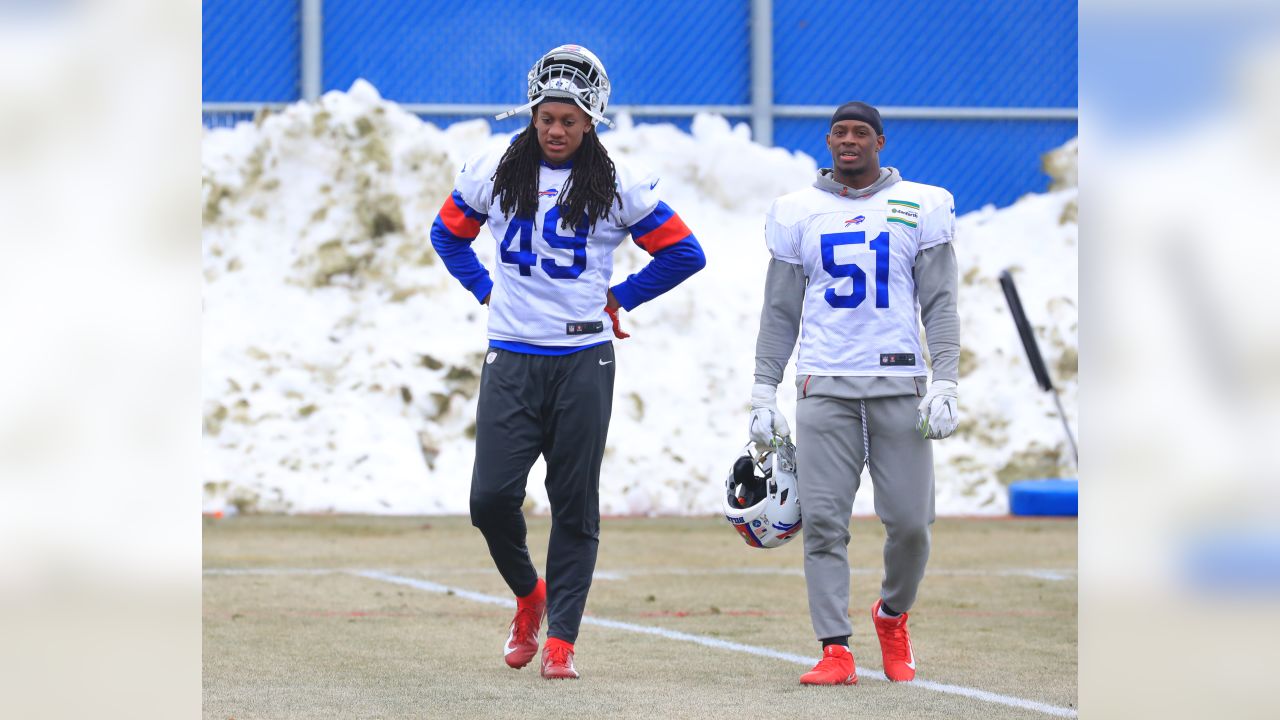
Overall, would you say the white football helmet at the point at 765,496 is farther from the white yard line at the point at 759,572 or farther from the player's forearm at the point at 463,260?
the white yard line at the point at 759,572

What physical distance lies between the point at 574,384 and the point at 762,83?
12182mm

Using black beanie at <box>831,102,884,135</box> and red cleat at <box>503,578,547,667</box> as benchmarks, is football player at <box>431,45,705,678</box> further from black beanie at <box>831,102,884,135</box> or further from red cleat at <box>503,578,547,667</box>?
black beanie at <box>831,102,884,135</box>

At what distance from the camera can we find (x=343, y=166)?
17.3 m

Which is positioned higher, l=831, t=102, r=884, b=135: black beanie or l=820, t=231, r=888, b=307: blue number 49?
l=831, t=102, r=884, b=135: black beanie

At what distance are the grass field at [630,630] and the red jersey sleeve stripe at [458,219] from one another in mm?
1453

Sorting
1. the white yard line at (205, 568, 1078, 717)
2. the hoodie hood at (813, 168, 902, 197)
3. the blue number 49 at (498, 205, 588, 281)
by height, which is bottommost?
the white yard line at (205, 568, 1078, 717)

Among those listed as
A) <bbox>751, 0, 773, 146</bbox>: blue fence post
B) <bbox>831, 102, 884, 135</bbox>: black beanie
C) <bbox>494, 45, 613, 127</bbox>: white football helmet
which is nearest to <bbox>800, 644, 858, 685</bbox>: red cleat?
<bbox>831, 102, 884, 135</bbox>: black beanie

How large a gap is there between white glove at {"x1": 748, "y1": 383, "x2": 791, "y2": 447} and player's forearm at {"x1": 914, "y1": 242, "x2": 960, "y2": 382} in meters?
0.53

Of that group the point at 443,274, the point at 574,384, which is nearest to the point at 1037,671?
the point at 574,384

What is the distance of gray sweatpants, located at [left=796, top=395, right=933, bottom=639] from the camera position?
18.3 feet

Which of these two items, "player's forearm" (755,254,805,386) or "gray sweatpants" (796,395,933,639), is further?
"player's forearm" (755,254,805,386)

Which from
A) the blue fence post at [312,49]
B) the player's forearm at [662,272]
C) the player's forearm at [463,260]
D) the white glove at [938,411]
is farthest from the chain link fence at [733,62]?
the white glove at [938,411]
